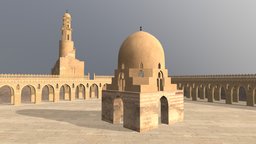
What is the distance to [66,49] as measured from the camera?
41.6 m

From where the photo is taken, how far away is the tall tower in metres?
37.8

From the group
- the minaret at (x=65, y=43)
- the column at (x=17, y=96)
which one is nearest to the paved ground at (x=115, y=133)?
the column at (x=17, y=96)

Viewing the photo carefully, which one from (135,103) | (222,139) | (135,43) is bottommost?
(222,139)

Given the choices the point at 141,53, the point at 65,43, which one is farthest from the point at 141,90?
the point at 65,43

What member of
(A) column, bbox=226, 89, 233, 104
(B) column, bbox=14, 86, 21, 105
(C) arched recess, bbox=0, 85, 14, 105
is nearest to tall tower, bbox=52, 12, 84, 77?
(B) column, bbox=14, 86, 21, 105

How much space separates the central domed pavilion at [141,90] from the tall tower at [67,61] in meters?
20.8

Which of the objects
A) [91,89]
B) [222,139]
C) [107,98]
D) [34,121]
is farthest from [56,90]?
[222,139]

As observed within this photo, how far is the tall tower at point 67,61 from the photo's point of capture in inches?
1487

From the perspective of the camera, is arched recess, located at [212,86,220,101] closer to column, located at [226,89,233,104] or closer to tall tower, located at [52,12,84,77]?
column, located at [226,89,233,104]

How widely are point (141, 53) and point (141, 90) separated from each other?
139 inches

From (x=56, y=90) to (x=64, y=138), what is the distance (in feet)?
73.7

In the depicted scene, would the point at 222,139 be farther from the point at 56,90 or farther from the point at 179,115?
the point at 56,90

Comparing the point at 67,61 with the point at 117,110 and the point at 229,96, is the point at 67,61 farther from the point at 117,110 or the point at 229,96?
the point at 229,96

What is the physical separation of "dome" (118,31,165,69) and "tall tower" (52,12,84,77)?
21.3m
